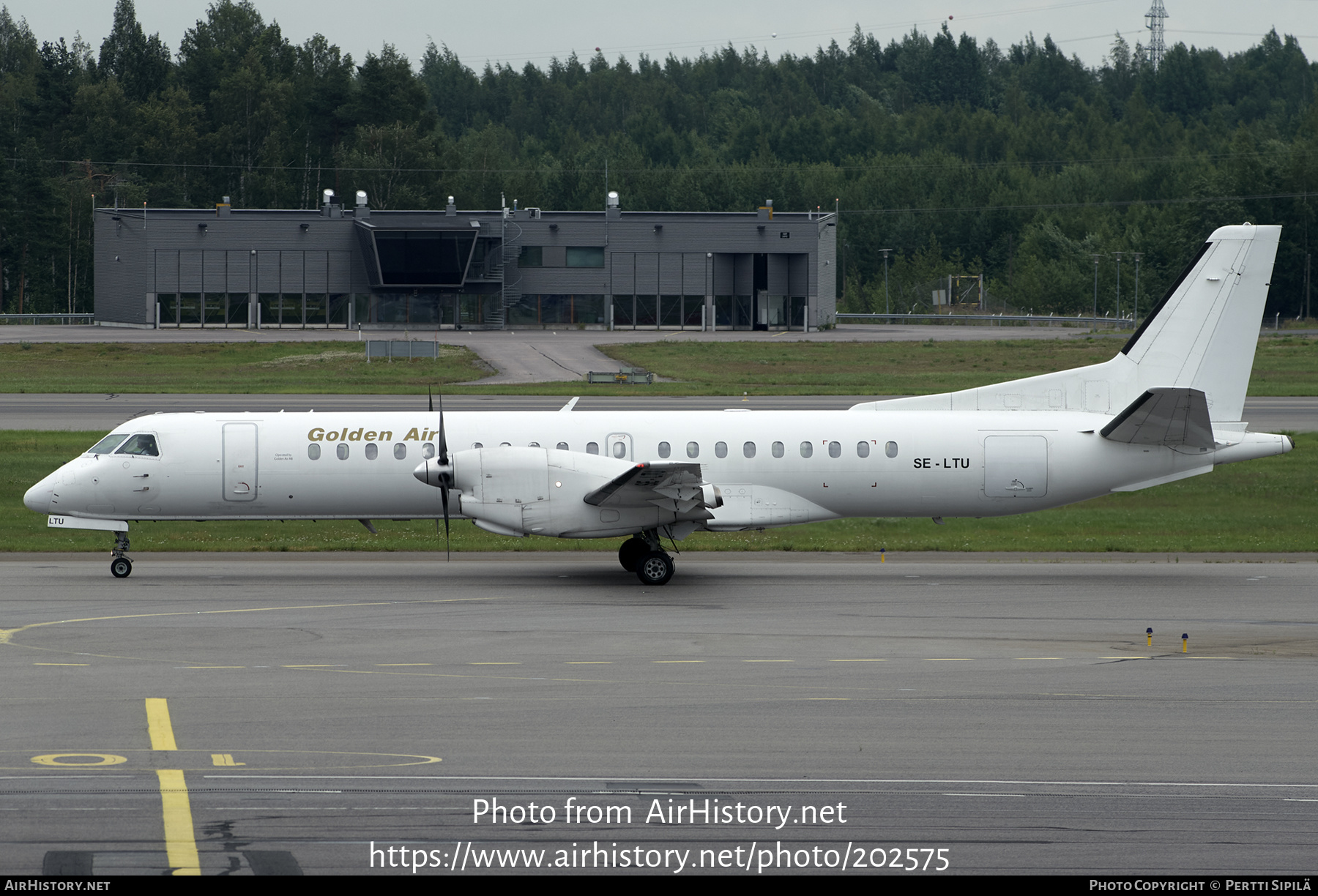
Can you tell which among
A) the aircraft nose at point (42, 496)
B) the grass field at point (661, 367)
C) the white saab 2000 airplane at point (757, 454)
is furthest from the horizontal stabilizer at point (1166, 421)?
the grass field at point (661, 367)

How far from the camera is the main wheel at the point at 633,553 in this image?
2295 centimetres

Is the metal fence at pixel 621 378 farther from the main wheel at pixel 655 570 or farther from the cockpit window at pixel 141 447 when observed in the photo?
the main wheel at pixel 655 570

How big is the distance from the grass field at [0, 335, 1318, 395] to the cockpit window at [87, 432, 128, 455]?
28783mm

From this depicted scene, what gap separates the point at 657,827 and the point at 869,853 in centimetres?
175

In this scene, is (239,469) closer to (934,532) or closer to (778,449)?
(778,449)

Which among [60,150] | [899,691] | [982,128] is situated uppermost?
[982,128]

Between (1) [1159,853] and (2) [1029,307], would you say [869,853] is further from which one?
(2) [1029,307]

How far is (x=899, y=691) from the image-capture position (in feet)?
49.3

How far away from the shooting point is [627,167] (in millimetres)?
155250

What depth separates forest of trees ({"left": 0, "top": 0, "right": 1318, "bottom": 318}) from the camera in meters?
123

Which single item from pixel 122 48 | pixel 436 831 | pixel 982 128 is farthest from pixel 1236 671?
pixel 982 128

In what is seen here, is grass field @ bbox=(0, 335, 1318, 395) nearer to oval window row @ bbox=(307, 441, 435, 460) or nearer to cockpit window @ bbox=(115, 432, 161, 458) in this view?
oval window row @ bbox=(307, 441, 435, 460)

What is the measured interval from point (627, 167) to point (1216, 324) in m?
136

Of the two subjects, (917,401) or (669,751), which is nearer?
(669,751)
